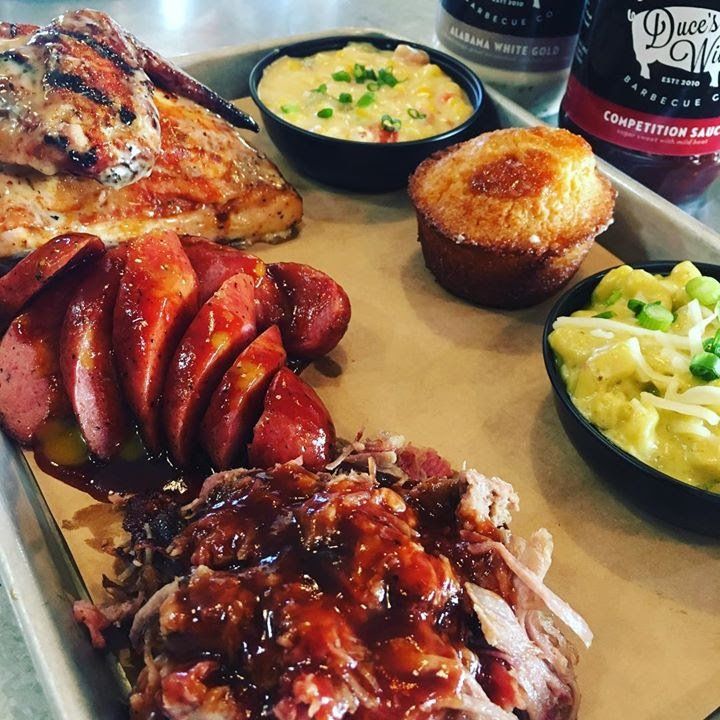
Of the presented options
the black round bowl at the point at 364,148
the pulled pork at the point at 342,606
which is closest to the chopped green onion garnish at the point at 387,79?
the black round bowl at the point at 364,148

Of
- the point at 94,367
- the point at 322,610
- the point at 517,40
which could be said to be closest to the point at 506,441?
the point at 322,610

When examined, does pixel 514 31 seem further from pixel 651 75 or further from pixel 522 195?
pixel 522 195

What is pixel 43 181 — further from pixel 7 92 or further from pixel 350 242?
pixel 350 242

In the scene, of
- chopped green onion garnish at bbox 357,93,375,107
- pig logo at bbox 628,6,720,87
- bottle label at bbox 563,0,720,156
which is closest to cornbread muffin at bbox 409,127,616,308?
bottle label at bbox 563,0,720,156

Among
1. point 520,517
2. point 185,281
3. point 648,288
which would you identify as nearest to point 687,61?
point 648,288

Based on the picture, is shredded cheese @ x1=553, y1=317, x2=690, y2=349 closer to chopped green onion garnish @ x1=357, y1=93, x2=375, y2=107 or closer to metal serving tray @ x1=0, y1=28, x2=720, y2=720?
metal serving tray @ x1=0, y1=28, x2=720, y2=720

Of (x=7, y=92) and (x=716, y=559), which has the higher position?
(x=7, y=92)
